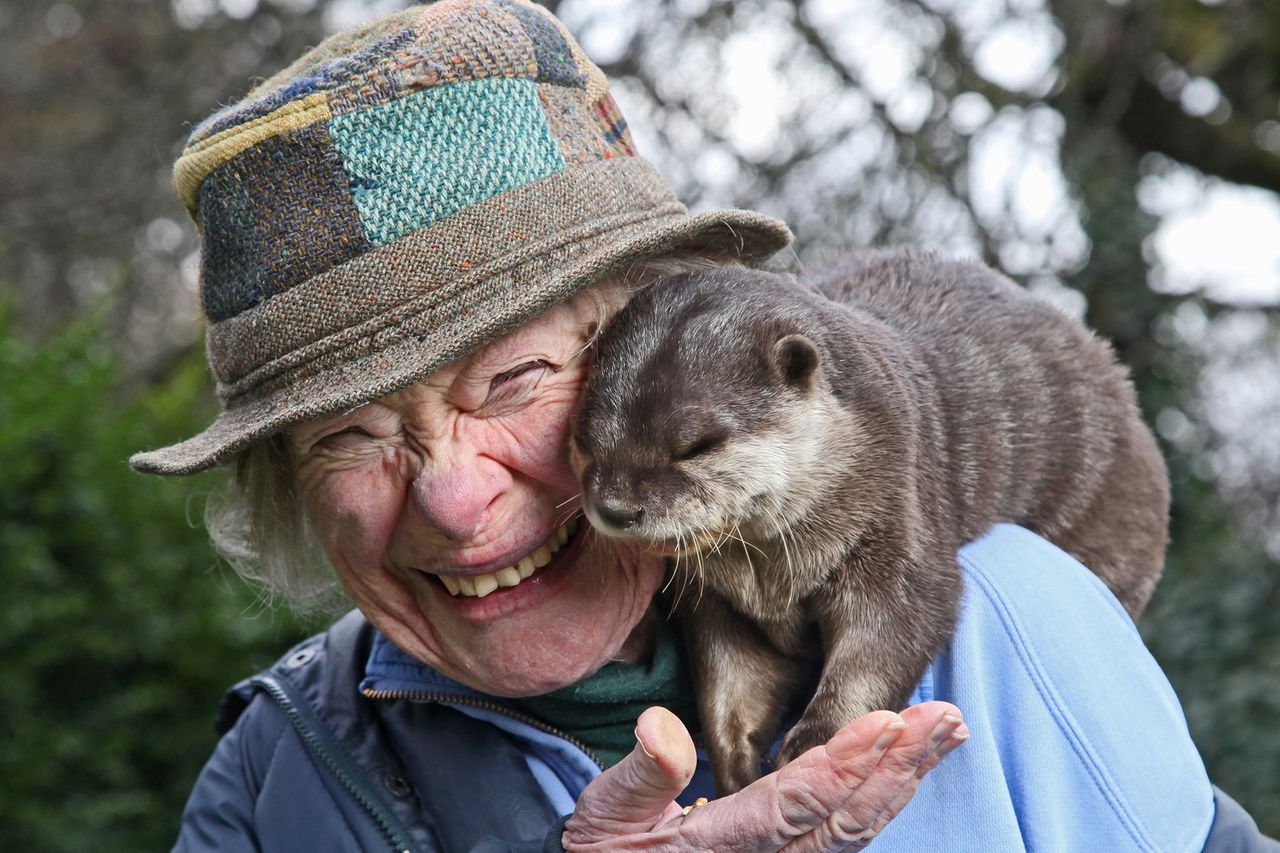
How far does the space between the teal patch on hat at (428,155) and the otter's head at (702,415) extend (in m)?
0.34

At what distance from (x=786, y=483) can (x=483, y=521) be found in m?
0.51

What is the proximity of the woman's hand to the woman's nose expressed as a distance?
460mm

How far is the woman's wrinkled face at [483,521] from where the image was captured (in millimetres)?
1976

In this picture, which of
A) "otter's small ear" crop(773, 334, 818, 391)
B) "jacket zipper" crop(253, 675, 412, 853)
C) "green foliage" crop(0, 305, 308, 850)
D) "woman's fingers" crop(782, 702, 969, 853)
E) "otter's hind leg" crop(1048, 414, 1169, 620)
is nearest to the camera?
"woman's fingers" crop(782, 702, 969, 853)

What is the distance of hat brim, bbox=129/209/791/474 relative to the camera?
183cm

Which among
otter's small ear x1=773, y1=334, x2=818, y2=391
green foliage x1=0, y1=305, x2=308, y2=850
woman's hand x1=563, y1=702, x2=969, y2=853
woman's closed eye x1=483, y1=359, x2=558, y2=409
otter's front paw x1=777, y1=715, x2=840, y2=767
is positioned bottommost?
green foliage x1=0, y1=305, x2=308, y2=850

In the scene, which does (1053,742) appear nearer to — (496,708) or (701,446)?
(701,446)

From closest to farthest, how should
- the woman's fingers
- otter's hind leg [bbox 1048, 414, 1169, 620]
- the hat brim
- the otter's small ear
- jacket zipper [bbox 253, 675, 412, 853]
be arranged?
the woman's fingers < the hat brim < the otter's small ear < jacket zipper [bbox 253, 675, 412, 853] < otter's hind leg [bbox 1048, 414, 1169, 620]

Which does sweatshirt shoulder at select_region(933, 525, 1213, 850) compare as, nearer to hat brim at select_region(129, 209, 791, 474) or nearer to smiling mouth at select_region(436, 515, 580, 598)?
smiling mouth at select_region(436, 515, 580, 598)

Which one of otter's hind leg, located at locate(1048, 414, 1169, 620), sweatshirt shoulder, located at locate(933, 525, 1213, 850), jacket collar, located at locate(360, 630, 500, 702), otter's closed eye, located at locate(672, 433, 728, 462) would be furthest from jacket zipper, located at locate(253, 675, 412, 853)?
otter's hind leg, located at locate(1048, 414, 1169, 620)

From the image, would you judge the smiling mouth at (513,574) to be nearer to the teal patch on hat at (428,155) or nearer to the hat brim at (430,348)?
the hat brim at (430,348)

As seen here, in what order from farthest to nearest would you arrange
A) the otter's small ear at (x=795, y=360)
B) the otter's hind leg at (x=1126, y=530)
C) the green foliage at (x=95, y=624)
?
1. the green foliage at (x=95, y=624)
2. the otter's hind leg at (x=1126, y=530)
3. the otter's small ear at (x=795, y=360)

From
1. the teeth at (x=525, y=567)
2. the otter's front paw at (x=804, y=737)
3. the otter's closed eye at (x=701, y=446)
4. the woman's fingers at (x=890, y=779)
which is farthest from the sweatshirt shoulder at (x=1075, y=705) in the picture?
the teeth at (x=525, y=567)

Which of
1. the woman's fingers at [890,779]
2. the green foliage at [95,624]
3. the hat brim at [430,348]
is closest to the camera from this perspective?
the woman's fingers at [890,779]
